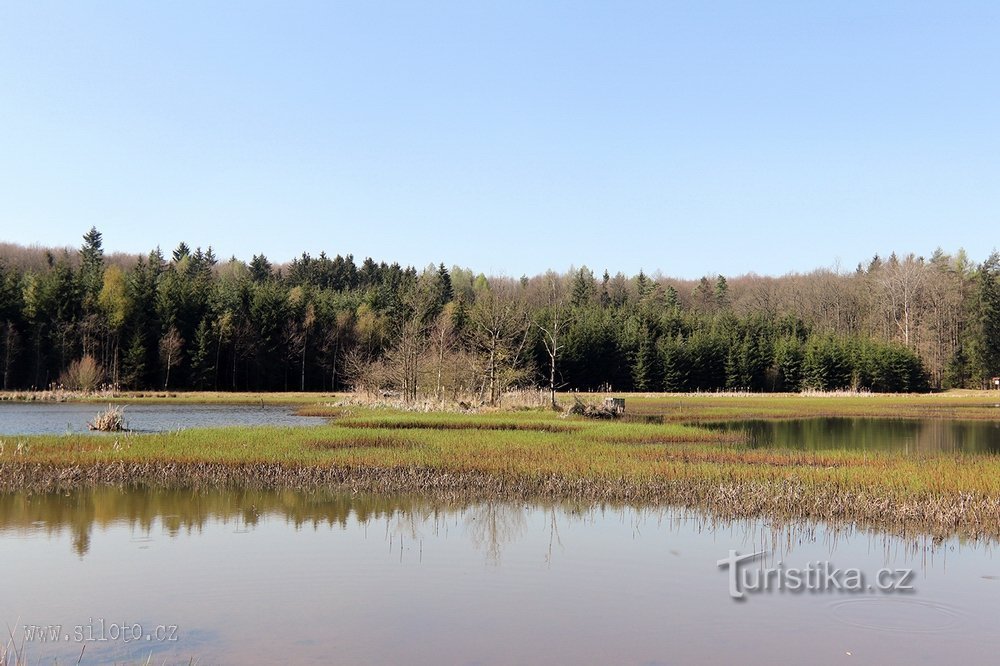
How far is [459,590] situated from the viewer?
36.9ft

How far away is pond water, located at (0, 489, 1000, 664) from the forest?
30141 mm

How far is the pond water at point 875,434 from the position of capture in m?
29.0

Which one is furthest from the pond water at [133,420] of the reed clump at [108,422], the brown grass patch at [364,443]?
the brown grass patch at [364,443]

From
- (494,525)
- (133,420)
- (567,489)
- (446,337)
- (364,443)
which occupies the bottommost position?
(494,525)

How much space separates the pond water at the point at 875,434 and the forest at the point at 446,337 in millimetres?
15490

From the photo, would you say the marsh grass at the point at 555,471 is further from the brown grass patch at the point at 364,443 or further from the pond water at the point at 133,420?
the pond water at the point at 133,420

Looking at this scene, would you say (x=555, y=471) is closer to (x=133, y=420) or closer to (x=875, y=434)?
(x=875, y=434)

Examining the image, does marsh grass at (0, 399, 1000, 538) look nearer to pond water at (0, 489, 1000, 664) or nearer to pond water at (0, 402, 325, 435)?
pond water at (0, 489, 1000, 664)

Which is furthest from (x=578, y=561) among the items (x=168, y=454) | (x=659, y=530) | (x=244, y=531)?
(x=168, y=454)

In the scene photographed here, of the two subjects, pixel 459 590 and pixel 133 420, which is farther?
pixel 133 420

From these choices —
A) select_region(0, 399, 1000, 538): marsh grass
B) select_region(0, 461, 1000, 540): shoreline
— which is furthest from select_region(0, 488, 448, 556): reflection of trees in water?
select_region(0, 399, 1000, 538): marsh grass

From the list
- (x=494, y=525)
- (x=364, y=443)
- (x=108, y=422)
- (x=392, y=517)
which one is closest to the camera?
(x=494, y=525)

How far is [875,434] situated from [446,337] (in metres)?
33.9

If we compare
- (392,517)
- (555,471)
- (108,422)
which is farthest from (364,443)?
(108,422)
